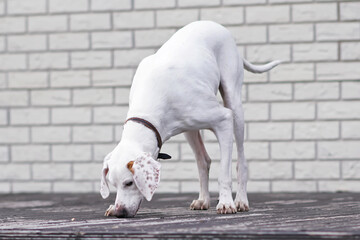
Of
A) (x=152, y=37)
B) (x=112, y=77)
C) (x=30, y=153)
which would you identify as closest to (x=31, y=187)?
(x=30, y=153)

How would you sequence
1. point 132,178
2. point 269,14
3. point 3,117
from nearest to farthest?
point 132,178 → point 269,14 → point 3,117

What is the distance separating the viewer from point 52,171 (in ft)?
26.4

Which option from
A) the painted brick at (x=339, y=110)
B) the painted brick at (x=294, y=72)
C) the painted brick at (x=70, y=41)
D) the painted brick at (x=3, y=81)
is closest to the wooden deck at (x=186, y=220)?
the painted brick at (x=339, y=110)

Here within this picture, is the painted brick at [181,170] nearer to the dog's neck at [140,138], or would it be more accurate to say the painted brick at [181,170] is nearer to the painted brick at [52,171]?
the painted brick at [52,171]

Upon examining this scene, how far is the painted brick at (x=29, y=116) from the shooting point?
26.5 ft

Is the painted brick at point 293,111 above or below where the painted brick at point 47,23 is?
below

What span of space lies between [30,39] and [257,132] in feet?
8.58

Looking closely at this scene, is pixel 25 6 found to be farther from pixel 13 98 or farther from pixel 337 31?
pixel 337 31

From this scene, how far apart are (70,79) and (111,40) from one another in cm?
59

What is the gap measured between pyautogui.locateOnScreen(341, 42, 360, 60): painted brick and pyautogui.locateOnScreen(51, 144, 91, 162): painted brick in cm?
275

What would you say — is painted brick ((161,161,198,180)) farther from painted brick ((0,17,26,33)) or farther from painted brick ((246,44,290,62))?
painted brick ((0,17,26,33))

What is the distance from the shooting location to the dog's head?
4.47 metres

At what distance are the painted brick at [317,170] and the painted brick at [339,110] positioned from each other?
1.52 feet

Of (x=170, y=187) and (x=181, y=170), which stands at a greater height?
(x=181, y=170)
